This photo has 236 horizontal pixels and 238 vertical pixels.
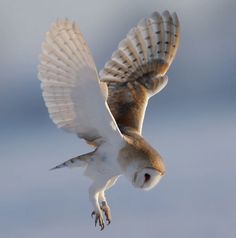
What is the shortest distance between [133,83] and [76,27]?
3.17 ft

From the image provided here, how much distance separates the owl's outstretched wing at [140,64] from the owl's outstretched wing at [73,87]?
44cm

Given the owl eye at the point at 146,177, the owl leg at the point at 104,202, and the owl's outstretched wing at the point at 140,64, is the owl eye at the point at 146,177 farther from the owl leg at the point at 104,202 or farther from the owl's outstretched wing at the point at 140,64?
the owl's outstretched wing at the point at 140,64

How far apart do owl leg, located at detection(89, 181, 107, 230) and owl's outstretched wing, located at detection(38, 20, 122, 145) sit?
0.61ft

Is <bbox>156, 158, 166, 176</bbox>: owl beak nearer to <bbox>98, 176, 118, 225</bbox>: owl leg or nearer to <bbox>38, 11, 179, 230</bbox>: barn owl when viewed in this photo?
<bbox>38, 11, 179, 230</bbox>: barn owl

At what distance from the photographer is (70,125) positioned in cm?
356

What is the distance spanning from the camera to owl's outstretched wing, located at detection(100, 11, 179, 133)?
4039 mm

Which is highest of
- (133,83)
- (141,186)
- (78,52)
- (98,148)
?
(133,83)

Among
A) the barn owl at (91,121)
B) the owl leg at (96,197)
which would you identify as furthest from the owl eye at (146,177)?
the owl leg at (96,197)

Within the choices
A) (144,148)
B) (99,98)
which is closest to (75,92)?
(99,98)

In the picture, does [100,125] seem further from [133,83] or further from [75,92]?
[133,83]

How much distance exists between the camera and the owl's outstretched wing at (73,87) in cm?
337

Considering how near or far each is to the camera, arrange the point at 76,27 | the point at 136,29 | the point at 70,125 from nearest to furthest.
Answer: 1. the point at 76,27
2. the point at 70,125
3. the point at 136,29

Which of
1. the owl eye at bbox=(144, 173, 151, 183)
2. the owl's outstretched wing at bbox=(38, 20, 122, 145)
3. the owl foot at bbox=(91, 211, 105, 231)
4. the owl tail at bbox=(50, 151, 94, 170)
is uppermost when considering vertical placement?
the owl's outstretched wing at bbox=(38, 20, 122, 145)

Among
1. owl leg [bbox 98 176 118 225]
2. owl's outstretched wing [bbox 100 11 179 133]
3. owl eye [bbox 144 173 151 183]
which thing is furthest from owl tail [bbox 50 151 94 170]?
owl's outstretched wing [bbox 100 11 179 133]
